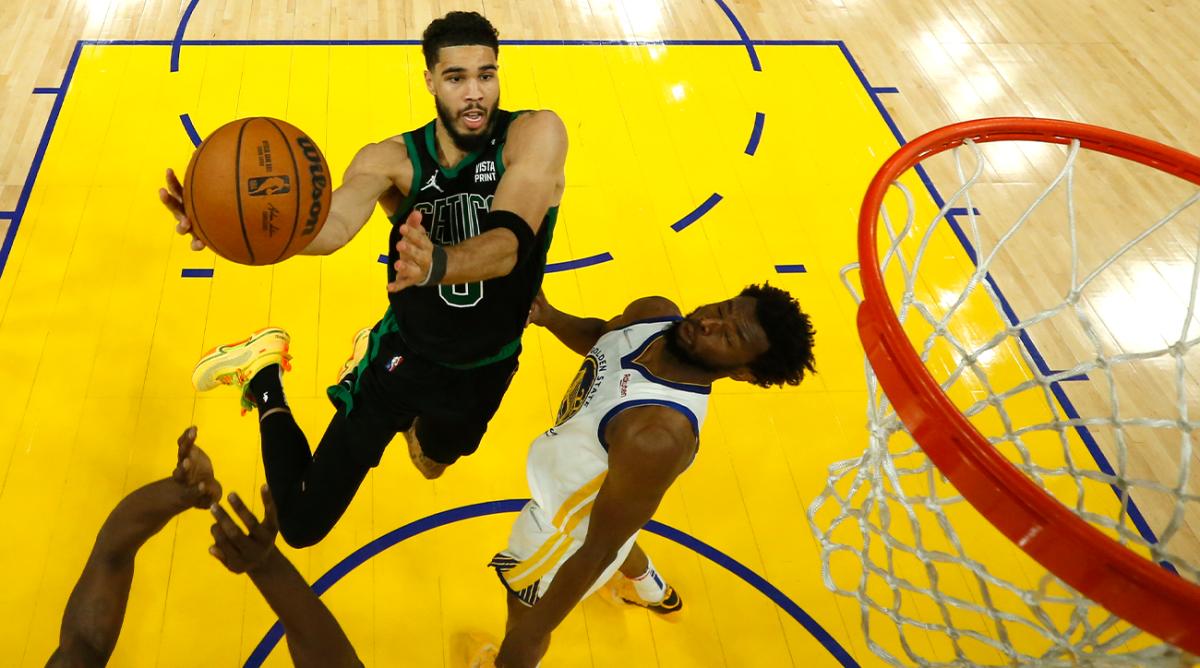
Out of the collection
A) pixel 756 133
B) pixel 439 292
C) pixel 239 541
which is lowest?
pixel 239 541

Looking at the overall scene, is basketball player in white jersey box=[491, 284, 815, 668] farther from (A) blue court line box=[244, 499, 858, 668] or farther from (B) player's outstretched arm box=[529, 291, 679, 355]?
(A) blue court line box=[244, 499, 858, 668]

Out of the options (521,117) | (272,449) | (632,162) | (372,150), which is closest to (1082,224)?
(632,162)

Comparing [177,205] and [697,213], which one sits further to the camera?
[697,213]

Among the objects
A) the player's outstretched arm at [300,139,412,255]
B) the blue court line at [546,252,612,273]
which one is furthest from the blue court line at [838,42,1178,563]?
the player's outstretched arm at [300,139,412,255]

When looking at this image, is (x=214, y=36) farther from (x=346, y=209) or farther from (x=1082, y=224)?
(x=1082, y=224)

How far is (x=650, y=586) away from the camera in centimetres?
353

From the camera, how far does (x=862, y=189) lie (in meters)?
5.62

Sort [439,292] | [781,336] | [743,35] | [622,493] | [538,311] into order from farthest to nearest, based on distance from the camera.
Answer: [743,35] < [538,311] < [439,292] < [781,336] < [622,493]

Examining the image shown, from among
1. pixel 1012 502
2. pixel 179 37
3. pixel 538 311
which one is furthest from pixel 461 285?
pixel 179 37

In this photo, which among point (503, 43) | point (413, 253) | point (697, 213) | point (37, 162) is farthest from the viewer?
point (503, 43)

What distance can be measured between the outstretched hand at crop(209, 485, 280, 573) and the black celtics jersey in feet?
3.43

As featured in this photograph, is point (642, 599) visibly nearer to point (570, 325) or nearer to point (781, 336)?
point (570, 325)

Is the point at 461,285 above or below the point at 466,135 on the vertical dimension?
below

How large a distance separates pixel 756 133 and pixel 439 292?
3231mm
